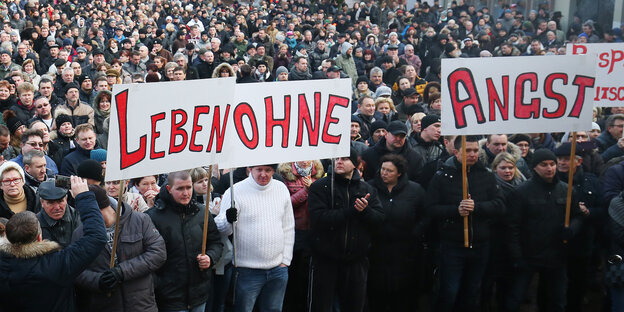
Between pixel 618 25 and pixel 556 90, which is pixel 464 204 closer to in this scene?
pixel 556 90

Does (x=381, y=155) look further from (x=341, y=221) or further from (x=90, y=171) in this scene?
(x=90, y=171)

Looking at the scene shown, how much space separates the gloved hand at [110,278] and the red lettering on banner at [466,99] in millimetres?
2718

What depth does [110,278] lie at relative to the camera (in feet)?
14.5

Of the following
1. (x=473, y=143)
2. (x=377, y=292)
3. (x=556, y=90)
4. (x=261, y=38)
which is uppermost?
(x=261, y=38)

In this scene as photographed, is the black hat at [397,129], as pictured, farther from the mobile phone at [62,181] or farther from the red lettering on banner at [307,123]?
the mobile phone at [62,181]

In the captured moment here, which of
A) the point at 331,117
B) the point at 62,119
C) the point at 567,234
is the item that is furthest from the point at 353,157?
the point at 62,119

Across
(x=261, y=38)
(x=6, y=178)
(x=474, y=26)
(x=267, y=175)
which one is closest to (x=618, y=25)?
(x=474, y=26)

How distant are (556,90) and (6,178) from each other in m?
4.22

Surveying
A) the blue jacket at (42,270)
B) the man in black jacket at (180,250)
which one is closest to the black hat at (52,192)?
the blue jacket at (42,270)

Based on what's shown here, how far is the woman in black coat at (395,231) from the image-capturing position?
19.2ft

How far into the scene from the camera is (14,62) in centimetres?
Result: 1305

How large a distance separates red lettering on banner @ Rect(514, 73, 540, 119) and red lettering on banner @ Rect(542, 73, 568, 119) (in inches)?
3.5

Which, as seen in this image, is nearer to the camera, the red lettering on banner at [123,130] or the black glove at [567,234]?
the red lettering on banner at [123,130]

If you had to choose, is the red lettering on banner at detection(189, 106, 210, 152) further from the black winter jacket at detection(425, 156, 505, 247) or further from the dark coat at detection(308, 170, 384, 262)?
the black winter jacket at detection(425, 156, 505, 247)
